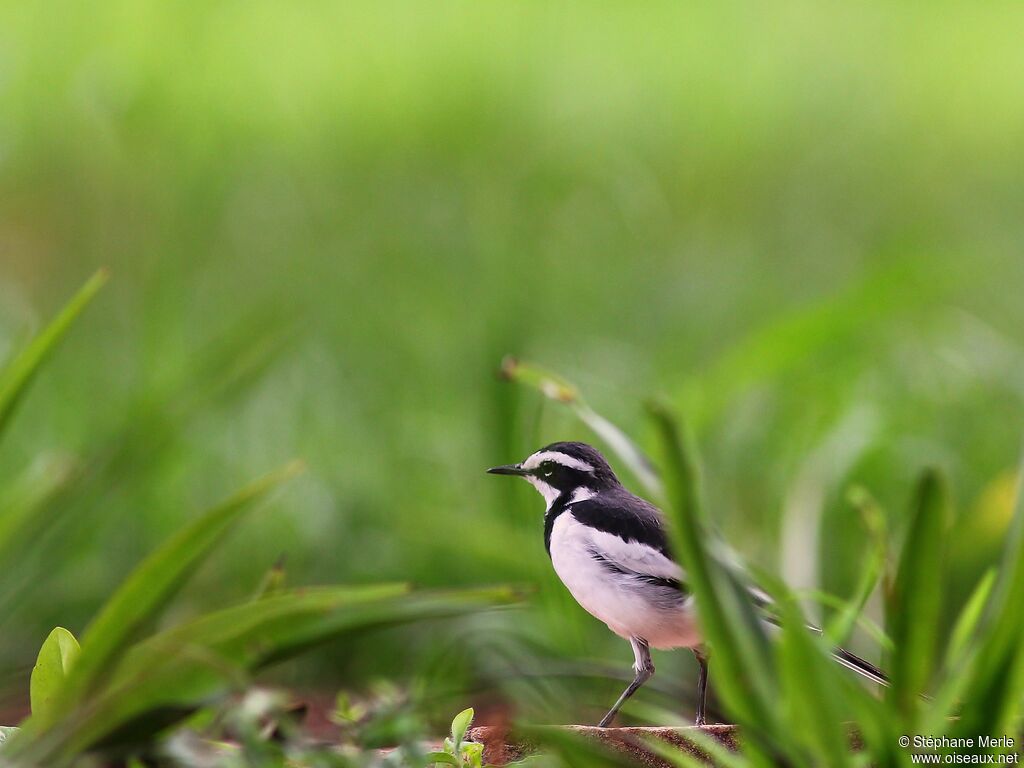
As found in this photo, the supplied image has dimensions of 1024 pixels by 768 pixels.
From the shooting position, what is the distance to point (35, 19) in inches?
232

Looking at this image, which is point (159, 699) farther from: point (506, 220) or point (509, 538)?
point (506, 220)

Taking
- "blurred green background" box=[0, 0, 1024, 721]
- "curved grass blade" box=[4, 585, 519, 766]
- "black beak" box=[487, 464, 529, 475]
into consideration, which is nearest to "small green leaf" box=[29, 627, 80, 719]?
"curved grass blade" box=[4, 585, 519, 766]

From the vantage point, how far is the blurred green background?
3090mm

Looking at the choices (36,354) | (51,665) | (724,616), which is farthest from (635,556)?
(36,354)

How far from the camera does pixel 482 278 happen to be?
409 cm

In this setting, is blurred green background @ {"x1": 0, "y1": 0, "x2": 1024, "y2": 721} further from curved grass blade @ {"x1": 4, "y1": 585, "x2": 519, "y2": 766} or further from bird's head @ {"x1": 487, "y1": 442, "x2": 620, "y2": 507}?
curved grass blade @ {"x1": 4, "y1": 585, "x2": 519, "y2": 766}

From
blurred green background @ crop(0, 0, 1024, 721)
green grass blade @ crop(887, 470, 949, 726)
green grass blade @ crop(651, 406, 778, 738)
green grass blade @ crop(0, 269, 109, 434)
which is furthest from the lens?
blurred green background @ crop(0, 0, 1024, 721)

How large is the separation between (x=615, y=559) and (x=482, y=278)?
7.93 ft

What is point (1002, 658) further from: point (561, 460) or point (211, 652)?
point (211, 652)

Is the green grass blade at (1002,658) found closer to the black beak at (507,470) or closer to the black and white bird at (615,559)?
the black and white bird at (615,559)

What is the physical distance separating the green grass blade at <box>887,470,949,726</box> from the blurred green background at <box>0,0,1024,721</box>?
623 mm

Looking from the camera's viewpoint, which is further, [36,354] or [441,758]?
[36,354]

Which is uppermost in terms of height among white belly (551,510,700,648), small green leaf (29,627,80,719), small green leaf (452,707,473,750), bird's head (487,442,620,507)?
bird's head (487,442,620,507)

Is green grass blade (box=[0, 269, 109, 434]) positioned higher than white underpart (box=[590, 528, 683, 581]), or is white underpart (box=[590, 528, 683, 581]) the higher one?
green grass blade (box=[0, 269, 109, 434])
